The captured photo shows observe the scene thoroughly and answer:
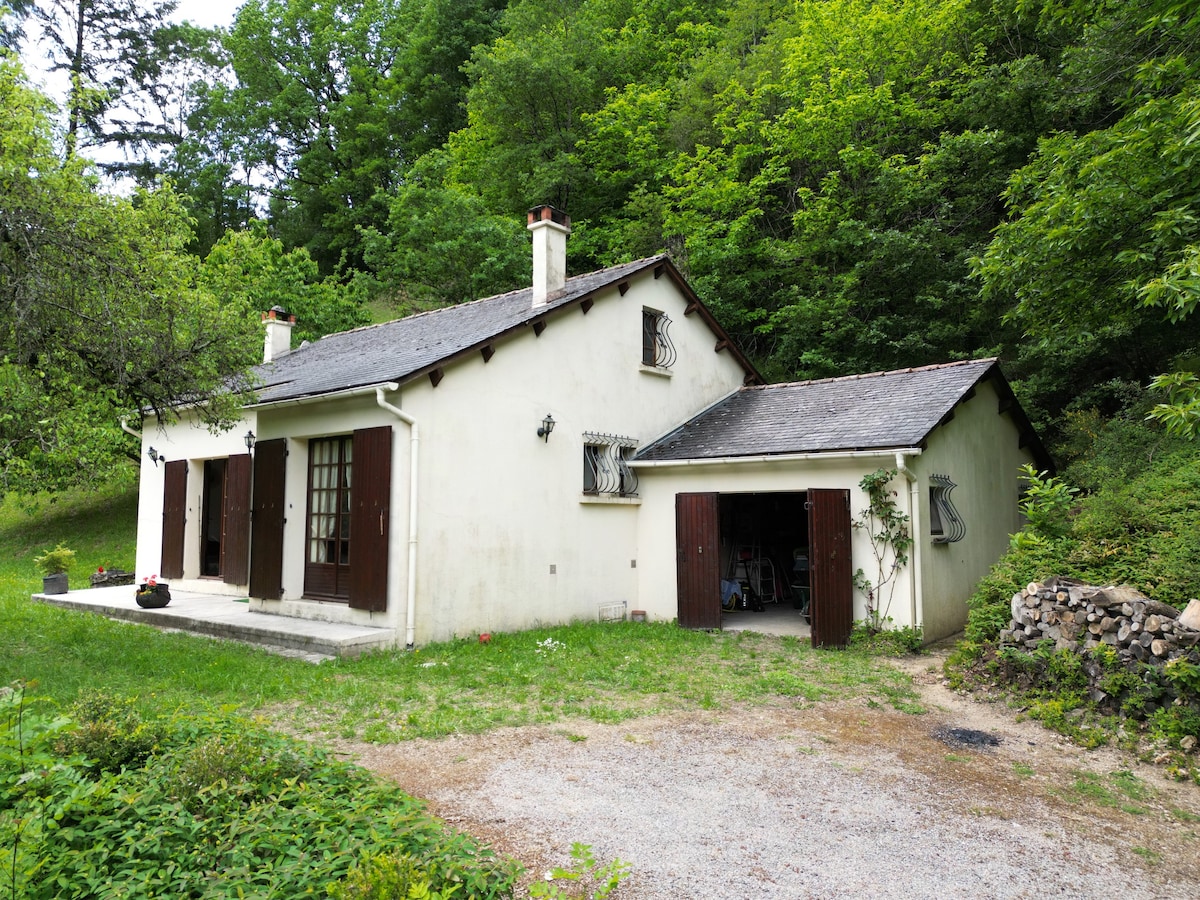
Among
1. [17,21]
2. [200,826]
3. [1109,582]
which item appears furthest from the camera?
[17,21]

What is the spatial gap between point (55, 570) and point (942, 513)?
46.2 ft

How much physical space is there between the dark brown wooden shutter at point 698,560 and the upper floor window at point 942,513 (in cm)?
271

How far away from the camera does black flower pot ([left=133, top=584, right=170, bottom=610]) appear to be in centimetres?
1027

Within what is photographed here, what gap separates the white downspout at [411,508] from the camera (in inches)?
321

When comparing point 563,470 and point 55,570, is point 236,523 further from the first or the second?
point 563,470

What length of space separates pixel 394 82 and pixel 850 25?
17.7 m

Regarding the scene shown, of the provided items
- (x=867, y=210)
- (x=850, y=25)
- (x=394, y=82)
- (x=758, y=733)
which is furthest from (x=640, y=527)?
(x=394, y=82)

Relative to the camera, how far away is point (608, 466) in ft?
35.8

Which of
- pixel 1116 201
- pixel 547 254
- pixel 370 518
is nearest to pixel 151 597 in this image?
pixel 370 518

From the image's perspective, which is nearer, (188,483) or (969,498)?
(969,498)

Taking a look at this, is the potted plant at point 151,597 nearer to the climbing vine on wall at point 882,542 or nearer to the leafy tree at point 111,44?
the climbing vine on wall at point 882,542

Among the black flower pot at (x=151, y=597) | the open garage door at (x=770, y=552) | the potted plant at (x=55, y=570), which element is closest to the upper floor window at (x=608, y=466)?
the open garage door at (x=770, y=552)

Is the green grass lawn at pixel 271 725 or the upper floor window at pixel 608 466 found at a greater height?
the upper floor window at pixel 608 466

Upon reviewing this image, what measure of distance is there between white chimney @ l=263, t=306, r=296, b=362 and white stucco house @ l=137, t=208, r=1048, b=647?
65.8 inches
